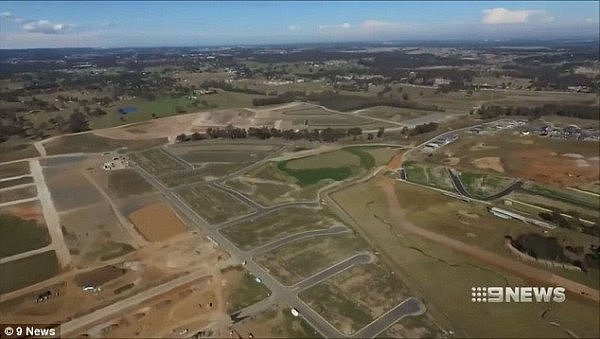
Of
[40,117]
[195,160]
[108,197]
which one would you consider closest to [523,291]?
[108,197]

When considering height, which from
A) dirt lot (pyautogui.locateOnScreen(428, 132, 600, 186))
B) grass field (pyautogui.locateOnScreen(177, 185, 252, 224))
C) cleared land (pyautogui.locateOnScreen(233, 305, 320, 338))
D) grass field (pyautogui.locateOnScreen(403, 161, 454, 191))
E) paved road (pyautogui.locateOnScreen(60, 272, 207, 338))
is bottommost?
cleared land (pyautogui.locateOnScreen(233, 305, 320, 338))

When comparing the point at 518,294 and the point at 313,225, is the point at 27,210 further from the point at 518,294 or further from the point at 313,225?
the point at 518,294

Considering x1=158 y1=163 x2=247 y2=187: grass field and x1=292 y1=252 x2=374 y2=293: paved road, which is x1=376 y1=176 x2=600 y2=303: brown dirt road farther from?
x1=158 y1=163 x2=247 y2=187: grass field

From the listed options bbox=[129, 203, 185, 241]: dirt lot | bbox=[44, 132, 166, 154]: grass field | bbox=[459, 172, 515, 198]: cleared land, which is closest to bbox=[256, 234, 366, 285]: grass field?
bbox=[129, 203, 185, 241]: dirt lot

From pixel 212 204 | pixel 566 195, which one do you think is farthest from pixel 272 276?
pixel 566 195

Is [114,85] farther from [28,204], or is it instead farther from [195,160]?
[28,204]

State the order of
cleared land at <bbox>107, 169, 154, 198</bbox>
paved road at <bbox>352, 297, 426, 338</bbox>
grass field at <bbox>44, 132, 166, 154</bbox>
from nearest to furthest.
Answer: paved road at <bbox>352, 297, 426, 338</bbox> → cleared land at <bbox>107, 169, 154, 198</bbox> → grass field at <bbox>44, 132, 166, 154</bbox>

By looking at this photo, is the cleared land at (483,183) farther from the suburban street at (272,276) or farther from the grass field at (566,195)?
the suburban street at (272,276)
